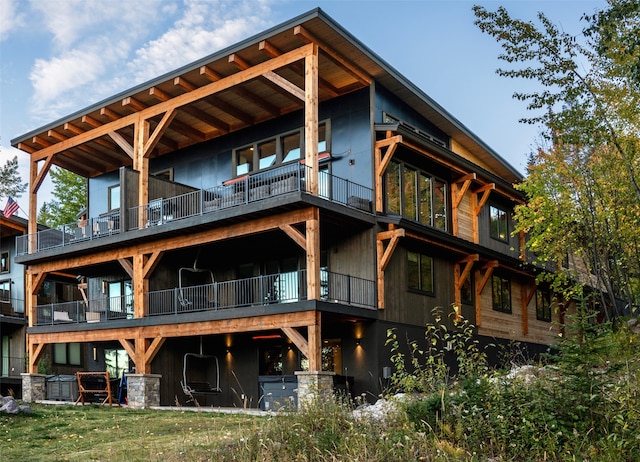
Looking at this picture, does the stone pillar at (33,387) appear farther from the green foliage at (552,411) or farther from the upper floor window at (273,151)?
the green foliage at (552,411)

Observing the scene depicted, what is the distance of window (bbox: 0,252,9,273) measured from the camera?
36281 mm

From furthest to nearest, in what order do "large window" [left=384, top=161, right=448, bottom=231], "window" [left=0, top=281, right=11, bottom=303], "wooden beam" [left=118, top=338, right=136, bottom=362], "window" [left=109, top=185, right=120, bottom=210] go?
"window" [left=0, top=281, right=11, bottom=303] → "window" [left=109, top=185, right=120, bottom=210] → "wooden beam" [left=118, top=338, right=136, bottom=362] → "large window" [left=384, top=161, right=448, bottom=231]

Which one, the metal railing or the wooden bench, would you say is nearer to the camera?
the wooden bench

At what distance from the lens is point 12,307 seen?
35156 millimetres

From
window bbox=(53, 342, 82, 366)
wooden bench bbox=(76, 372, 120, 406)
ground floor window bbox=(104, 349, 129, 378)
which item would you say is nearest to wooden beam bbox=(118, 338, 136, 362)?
wooden bench bbox=(76, 372, 120, 406)

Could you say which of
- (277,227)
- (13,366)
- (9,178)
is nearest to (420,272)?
(277,227)

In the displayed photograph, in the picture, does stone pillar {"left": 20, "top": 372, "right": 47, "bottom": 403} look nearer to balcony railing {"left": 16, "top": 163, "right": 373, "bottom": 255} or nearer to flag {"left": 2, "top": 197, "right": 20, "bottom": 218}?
balcony railing {"left": 16, "top": 163, "right": 373, "bottom": 255}

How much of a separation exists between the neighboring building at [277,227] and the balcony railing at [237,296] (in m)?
0.07

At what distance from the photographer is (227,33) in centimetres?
2530

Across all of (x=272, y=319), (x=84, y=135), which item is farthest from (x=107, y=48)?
(x=272, y=319)

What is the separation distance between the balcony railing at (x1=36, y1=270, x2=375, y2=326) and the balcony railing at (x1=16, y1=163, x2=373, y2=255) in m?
2.25

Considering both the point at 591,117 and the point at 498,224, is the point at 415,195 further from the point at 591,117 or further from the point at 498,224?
the point at 591,117

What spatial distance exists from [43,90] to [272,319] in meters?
11.4

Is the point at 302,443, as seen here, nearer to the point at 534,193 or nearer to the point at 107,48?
the point at 107,48
